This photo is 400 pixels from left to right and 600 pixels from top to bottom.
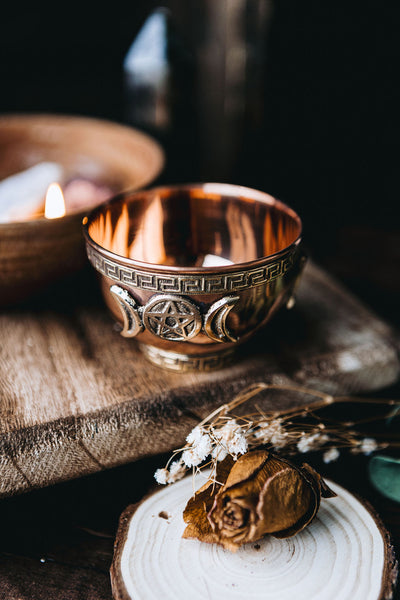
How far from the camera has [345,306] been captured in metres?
0.76

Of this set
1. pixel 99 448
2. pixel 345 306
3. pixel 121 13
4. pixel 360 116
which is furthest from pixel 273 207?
pixel 121 13

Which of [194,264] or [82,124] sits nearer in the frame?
[194,264]

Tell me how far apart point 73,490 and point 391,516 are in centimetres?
33

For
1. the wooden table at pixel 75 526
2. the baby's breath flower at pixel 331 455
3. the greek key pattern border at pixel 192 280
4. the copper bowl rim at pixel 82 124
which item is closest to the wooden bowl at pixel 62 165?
the copper bowl rim at pixel 82 124

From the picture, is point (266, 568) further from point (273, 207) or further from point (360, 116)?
point (360, 116)

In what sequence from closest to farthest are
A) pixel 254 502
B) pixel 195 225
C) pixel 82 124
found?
pixel 254 502 → pixel 195 225 → pixel 82 124

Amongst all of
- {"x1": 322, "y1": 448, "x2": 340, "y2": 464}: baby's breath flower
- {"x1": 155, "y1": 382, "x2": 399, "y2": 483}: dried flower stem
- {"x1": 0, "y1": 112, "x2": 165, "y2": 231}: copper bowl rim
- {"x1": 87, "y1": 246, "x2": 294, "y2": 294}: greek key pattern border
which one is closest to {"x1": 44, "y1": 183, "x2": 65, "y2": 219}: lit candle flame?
{"x1": 0, "y1": 112, "x2": 165, "y2": 231}: copper bowl rim

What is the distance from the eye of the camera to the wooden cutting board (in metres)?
0.54

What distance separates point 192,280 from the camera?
503 millimetres

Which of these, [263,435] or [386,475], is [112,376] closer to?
[263,435]

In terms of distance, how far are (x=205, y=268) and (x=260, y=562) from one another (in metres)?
0.26

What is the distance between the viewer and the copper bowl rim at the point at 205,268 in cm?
50

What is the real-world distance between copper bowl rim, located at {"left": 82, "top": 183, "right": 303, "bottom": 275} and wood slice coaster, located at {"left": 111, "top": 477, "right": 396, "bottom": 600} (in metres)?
0.22

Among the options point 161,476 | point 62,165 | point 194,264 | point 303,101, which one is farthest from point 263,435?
point 303,101
